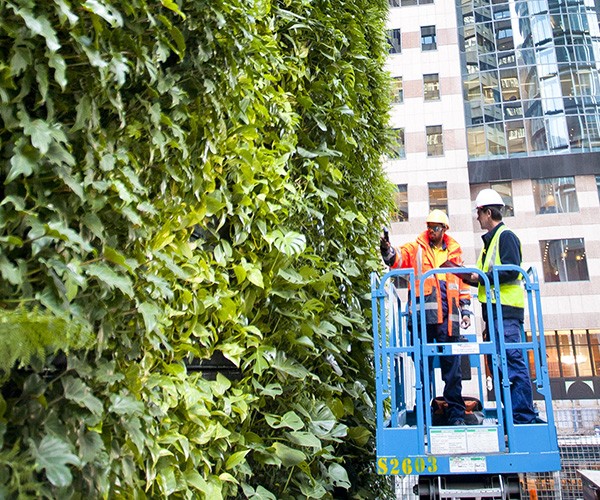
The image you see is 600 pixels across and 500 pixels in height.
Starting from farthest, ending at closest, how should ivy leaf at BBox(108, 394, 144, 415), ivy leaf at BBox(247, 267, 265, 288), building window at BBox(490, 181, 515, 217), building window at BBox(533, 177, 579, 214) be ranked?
building window at BBox(490, 181, 515, 217), building window at BBox(533, 177, 579, 214), ivy leaf at BBox(247, 267, 265, 288), ivy leaf at BBox(108, 394, 144, 415)

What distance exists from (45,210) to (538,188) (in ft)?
91.0

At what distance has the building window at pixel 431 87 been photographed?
29.0m

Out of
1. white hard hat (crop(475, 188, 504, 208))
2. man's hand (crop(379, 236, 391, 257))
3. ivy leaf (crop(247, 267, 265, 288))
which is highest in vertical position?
white hard hat (crop(475, 188, 504, 208))

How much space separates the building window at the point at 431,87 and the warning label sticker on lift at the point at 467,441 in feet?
87.1

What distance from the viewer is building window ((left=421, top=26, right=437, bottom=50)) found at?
29.6 m

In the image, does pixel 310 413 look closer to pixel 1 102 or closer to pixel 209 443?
pixel 209 443

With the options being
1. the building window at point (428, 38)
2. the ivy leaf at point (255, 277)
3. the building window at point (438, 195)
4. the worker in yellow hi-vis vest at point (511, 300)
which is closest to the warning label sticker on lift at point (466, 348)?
the worker in yellow hi-vis vest at point (511, 300)

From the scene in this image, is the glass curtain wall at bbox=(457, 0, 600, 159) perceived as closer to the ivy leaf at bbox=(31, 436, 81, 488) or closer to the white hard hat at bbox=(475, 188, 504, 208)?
the white hard hat at bbox=(475, 188, 504, 208)

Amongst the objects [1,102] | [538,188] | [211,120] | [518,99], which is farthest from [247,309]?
[518,99]

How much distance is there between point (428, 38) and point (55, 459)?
3091 centimetres

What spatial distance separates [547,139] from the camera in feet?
89.7

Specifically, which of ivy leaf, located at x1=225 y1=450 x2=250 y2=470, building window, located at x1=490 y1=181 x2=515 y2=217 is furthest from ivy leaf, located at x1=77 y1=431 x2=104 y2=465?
building window, located at x1=490 y1=181 x2=515 y2=217

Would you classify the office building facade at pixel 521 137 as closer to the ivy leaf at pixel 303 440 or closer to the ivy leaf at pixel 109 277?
the ivy leaf at pixel 303 440

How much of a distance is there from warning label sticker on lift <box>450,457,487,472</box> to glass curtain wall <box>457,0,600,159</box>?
2533 centimetres
